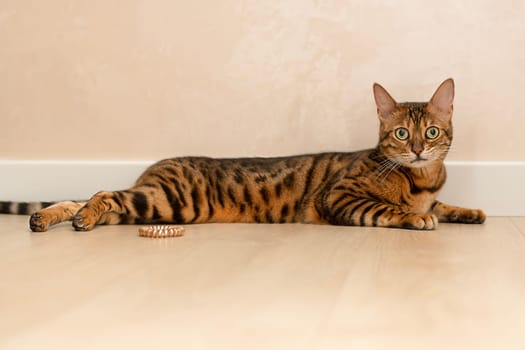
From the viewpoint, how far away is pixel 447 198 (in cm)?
332

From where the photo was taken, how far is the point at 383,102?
3.05m

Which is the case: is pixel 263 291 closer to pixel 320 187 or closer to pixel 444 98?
pixel 320 187

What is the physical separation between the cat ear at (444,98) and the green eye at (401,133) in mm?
163

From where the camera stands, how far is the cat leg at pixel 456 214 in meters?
3.05

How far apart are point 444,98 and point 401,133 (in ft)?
0.75

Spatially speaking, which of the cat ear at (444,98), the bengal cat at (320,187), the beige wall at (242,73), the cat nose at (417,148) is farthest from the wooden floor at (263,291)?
the beige wall at (242,73)

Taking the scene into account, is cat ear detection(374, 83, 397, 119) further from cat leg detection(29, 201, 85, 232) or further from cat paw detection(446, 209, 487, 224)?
cat leg detection(29, 201, 85, 232)

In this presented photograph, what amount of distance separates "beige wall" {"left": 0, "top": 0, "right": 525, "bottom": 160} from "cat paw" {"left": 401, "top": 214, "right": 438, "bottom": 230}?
2.03 ft

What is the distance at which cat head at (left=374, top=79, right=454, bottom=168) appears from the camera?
9.73 feet

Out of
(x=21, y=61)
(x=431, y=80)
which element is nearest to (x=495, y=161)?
(x=431, y=80)

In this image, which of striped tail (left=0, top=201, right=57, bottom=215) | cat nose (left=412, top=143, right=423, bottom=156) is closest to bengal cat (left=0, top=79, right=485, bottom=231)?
cat nose (left=412, top=143, right=423, bottom=156)

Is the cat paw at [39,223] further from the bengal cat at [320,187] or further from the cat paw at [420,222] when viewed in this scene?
the cat paw at [420,222]

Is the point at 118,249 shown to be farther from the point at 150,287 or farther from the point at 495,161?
the point at 495,161

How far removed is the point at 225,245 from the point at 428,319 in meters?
1.05
